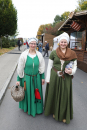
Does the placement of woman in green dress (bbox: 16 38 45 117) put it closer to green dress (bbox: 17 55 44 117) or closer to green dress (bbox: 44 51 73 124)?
green dress (bbox: 17 55 44 117)

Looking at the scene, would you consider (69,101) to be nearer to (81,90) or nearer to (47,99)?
(47,99)

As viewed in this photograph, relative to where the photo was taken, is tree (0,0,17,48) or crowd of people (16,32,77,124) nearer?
crowd of people (16,32,77,124)

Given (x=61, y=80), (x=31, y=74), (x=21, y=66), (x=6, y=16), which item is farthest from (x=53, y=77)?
(x=6, y=16)

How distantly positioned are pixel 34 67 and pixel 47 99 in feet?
2.71

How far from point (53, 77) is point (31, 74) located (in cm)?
52

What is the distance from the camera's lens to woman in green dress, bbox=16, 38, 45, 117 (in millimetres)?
2623

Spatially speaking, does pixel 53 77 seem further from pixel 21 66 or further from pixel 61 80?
pixel 21 66

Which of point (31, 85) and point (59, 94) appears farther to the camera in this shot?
point (31, 85)

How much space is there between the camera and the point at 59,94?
258 cm

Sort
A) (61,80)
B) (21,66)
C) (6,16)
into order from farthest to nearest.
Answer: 1. (6,16)
2. (21,66)
3. (61,80)

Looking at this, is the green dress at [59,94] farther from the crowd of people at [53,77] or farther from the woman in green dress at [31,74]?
the woman in green dress at [31,74]

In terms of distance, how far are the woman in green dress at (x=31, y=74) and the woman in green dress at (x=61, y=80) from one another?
0.93 feet

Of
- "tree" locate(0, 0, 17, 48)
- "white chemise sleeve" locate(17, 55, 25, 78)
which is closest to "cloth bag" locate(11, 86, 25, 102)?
"white chemise sleeve" locate(17, 55, 25, 78)

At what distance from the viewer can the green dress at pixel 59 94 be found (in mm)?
2539
